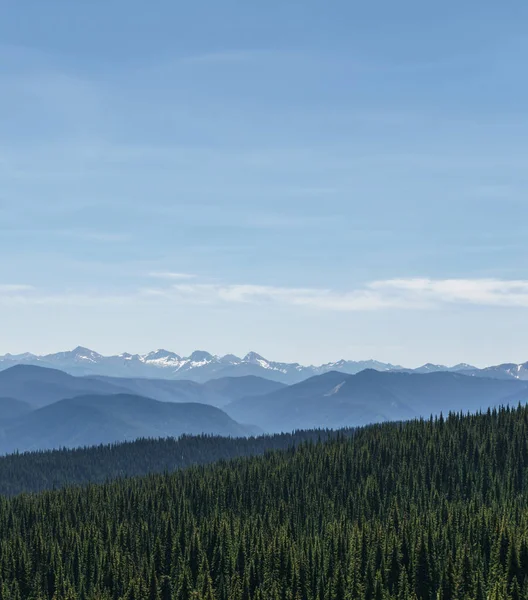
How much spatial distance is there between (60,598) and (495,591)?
227 ft

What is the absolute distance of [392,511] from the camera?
182 meters

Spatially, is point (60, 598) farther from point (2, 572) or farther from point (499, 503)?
point (499, 503)

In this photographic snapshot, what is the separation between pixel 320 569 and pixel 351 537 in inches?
594

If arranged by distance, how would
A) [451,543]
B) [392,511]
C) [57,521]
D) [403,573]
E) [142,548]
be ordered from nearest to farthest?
[403,573] → [451,543] → [142,548] → [392,511] → [57,521]

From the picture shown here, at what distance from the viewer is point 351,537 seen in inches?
5684

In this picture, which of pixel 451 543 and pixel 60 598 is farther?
pixel 451 543

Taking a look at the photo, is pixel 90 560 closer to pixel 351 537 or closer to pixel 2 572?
pixel 2 572

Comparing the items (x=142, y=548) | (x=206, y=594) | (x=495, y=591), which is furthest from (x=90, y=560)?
(x=495, y=591)

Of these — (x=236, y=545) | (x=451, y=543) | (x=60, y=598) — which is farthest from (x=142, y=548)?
(x=451, y=543)

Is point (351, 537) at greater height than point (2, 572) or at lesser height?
greater

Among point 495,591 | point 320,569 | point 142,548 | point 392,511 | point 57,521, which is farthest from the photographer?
point 57,521

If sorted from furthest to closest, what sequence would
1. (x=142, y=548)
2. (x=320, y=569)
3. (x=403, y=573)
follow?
(x=142, y=548) < (x=320, y=569) < (x=403, y=573)

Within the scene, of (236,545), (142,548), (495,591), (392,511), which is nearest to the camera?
(495,591)

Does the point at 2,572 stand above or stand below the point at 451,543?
below
